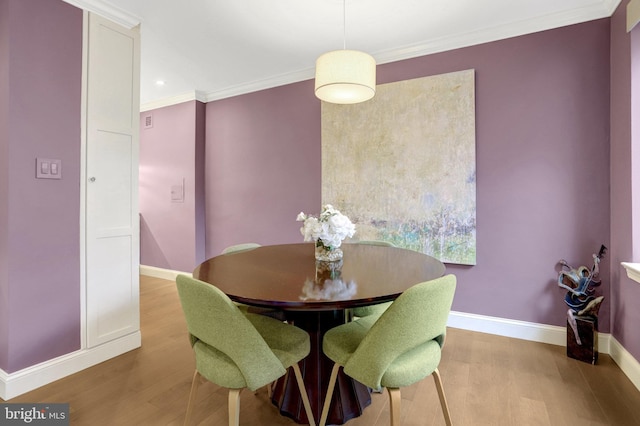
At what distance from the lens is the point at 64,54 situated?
6.72 feet

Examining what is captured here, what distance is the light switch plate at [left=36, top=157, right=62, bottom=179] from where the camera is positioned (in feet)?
6.37

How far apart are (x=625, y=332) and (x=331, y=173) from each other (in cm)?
260

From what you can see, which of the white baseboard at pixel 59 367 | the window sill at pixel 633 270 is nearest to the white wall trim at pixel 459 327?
the white baseboard at pixel 59 367

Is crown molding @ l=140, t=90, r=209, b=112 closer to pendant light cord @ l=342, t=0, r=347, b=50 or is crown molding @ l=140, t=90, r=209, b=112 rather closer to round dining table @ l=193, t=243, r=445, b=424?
pendant light cord @ l=342, t=0, r=347, b=50

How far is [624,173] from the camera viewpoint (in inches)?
81.6

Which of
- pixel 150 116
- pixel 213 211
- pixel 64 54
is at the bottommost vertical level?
pixel 213 211

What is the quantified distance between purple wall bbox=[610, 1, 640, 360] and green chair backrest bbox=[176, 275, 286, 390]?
2298 mm

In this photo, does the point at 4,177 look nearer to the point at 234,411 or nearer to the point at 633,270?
the point at 234,411

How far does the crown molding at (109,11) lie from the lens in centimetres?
214

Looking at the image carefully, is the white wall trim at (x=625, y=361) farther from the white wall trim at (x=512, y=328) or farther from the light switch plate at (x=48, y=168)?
the light switch plate at (x=48, y=168)

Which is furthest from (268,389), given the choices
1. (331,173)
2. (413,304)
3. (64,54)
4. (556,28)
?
(556,28)

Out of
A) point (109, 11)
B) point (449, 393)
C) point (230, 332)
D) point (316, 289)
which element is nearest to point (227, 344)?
point (230, 332)

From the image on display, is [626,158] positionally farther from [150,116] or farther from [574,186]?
[150,116]

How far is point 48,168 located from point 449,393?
2859 mm
